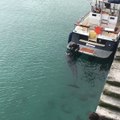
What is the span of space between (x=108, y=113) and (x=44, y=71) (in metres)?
16.6

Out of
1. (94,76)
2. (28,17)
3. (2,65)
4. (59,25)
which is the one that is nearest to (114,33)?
(94,76)

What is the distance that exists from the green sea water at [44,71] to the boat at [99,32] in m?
1.41

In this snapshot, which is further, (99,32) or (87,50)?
(99,32)

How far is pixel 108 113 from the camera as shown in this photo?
17094 millimetres

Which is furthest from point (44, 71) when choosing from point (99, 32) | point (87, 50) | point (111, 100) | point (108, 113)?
point (108, 113)

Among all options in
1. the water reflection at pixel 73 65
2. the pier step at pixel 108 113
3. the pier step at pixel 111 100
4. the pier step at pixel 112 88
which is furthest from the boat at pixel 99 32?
the pier step at pixel 108 113

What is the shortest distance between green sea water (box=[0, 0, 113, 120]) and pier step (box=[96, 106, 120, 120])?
7710 millimetres

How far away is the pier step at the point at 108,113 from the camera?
16734 millimetres

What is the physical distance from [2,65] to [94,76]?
10992 millimetres

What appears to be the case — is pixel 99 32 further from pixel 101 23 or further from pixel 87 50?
pixel 87 50

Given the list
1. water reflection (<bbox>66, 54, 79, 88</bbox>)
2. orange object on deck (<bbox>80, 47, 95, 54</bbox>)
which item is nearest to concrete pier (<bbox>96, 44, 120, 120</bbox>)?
water reflection (<bbox>66, 54, 79, 88</bbox>)

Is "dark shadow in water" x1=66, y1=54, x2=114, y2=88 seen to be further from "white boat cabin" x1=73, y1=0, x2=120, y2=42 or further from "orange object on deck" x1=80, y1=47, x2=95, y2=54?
"white boat cabin" x1=73, y1=0, x2=120, y2=42

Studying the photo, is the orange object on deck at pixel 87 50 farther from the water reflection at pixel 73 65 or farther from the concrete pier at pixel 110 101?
the concrete pier at pixel 110 101

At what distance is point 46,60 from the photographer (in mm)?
35375
